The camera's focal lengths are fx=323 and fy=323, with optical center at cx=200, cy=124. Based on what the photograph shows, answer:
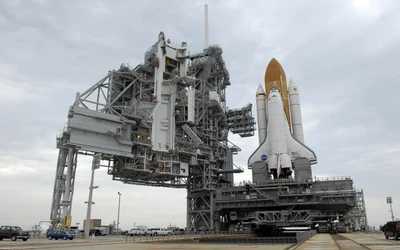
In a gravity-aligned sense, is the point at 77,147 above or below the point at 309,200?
above

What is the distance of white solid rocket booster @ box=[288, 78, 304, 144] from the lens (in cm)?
5772

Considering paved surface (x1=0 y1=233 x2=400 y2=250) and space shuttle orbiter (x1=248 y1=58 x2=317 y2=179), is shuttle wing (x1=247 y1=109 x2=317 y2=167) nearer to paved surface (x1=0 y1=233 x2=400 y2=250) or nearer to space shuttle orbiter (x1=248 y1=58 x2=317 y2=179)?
space shuttle orbiter (x1=248 y1=58 x2=317 y2=179)

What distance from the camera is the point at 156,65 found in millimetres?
54312

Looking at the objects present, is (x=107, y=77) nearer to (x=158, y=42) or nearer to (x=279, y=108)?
(x=158, y=42)

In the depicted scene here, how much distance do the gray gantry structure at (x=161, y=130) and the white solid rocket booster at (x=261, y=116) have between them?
428 cm

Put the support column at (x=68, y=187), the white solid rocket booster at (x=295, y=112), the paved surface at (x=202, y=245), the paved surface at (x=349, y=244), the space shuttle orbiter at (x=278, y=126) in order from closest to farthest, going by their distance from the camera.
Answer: the paved surface at (x=349, y=244) → the paved surface at (x=202, y=245) → the support column at (x=68, y=187) → the space shuttle orbiter at (x=278, y=126) → the white solid rocket booster at (x=295, y=112)

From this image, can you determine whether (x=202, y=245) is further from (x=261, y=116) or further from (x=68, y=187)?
(x=261, y=116)

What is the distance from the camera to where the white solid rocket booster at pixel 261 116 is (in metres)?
60.0

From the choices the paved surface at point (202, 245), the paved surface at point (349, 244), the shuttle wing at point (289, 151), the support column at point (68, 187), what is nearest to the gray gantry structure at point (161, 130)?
the support column at point (68, 187)

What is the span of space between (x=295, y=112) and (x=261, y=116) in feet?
20.4

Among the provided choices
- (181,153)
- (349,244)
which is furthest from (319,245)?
(181,153)

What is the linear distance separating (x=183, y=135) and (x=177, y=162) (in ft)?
17.4

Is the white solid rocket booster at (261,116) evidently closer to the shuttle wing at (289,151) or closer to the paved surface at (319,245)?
the shuttle wing at (289,151)

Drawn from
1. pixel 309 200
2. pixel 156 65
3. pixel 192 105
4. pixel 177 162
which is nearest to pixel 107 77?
pixel 156 65
